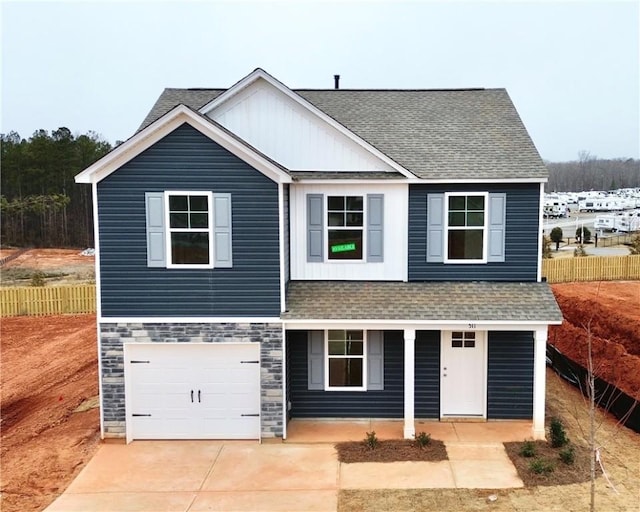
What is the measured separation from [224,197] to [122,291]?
2786 mm

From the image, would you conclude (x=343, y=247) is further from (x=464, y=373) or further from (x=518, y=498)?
(x=518, y=498)

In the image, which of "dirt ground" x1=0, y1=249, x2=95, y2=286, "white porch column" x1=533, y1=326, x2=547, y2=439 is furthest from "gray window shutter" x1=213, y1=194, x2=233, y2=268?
"dirt ground" x1=0, y1=249, x2=95, y2=286

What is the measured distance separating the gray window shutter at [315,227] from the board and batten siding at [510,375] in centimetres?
417

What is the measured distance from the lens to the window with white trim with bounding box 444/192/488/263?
41.4 feet

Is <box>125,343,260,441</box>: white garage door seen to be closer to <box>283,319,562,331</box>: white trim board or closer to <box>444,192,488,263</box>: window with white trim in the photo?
<box>283,319,562,331</box>: white trim board

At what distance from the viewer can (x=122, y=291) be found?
11695 millimetres

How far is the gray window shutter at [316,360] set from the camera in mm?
12938

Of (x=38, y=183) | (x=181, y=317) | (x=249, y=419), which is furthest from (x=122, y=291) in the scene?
(x=38, y=183)

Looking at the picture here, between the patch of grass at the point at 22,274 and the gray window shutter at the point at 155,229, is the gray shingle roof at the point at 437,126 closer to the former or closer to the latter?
the gray window shutter at the point at 155,229

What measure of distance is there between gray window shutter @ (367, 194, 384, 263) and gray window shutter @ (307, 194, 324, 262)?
102 cm

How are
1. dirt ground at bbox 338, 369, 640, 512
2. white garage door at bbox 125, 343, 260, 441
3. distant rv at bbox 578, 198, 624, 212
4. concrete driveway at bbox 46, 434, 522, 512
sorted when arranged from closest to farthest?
dirt ground at bbox 338, 369, 640, 512
concrete driveway at bbox 46, 434, 522, 512
white garage door at bbox 125, 343, 260, 441
distant rv at bbox 578, 198, 624, 212

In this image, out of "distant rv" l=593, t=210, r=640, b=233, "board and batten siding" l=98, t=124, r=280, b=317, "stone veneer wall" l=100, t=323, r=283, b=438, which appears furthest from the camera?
"distant rv" l=593, t=210, r=640, b=233

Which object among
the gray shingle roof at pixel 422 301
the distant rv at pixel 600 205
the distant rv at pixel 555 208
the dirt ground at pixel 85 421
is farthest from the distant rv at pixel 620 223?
the gray shingle roof at pixel 422 301

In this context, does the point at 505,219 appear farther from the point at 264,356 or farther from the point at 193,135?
the point at 193,135
